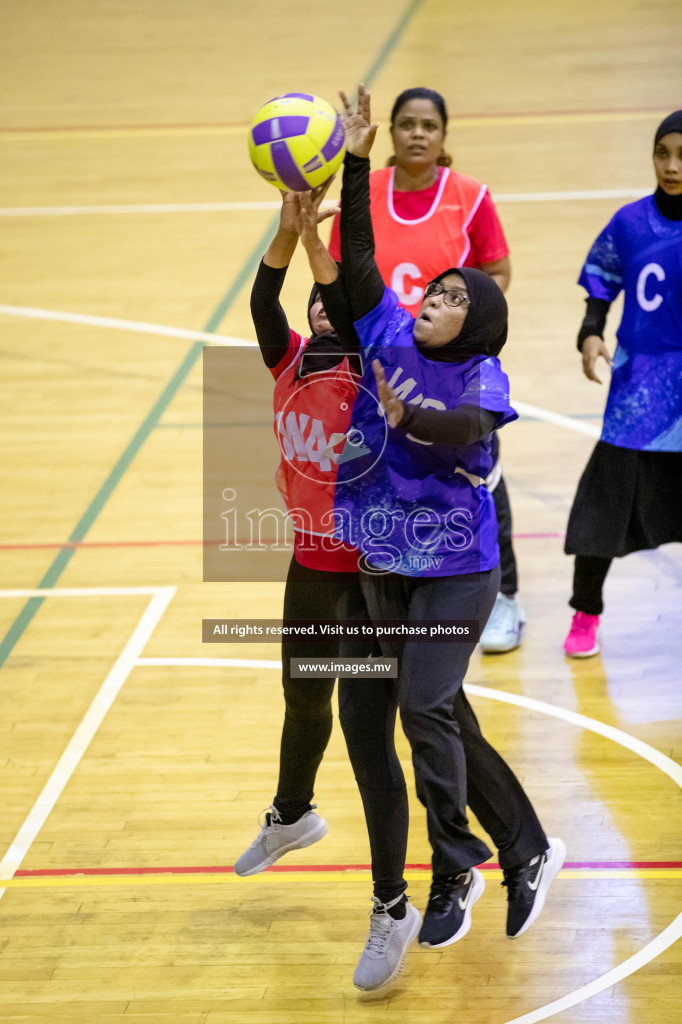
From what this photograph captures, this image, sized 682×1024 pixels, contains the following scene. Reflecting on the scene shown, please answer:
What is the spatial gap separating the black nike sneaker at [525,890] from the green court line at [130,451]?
8.82 feet

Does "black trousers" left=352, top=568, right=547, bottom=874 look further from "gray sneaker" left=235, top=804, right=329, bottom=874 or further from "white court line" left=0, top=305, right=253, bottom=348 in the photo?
"white court line" left=0, top=305, right=253, bottom=348

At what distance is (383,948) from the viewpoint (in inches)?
142

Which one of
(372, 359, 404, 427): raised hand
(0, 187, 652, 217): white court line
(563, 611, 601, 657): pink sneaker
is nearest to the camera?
(372, 359, 404, 427): raised hand

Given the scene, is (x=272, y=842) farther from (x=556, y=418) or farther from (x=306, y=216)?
(x=556, y=418)

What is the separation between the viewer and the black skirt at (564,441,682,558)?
505 centimetres

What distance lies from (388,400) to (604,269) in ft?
7.19

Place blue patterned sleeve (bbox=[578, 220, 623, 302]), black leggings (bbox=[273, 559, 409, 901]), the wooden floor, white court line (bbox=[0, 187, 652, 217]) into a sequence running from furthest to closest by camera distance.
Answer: white court line (bbox=[0, 187, 652, 217])
blue patterned sleeve (bbox=[578, 220, 623, 302])
the wooden floor
black leggings (bbox=[273, 559, 409, 901])

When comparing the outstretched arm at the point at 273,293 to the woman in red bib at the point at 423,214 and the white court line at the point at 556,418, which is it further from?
the white court line at the point at 556,418

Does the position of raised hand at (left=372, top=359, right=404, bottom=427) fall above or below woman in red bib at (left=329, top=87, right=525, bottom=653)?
below

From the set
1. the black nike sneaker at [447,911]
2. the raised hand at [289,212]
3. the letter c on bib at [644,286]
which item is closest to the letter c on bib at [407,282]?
the letter c on bib at [644,286]

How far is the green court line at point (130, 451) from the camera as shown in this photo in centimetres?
585

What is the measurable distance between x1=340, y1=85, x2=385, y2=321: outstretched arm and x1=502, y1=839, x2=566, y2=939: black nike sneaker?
166 cm

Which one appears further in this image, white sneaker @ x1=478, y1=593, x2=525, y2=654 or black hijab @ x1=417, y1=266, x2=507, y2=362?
white sneaker @ x1=478, y1=593, x2=525, y2=654

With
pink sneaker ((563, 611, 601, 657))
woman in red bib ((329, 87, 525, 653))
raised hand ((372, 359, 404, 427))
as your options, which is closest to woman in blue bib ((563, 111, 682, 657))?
pink sneaker ((563, 611, 601, 657))
